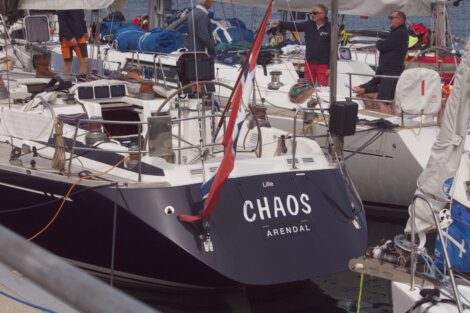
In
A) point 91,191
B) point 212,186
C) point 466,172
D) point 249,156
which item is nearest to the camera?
point 212,186

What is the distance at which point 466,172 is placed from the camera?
25.8ft

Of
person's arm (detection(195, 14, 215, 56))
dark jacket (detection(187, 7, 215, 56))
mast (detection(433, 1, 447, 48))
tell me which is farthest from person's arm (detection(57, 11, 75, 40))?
mast (detection(433, 1, 447, 48))

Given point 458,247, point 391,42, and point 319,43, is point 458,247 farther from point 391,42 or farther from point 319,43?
point 319,43

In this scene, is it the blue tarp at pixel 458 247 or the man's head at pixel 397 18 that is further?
the man's head at pixel 397 18

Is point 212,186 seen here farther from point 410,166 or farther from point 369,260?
point 410,166

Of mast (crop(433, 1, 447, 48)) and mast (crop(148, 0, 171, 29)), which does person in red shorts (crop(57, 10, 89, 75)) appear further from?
mast (crop(433, 1, 447, 48))

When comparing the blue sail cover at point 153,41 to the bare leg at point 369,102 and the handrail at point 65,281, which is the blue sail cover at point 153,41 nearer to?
the bare leg at point 369,102

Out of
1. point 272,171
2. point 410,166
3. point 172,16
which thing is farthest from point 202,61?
point 172,16

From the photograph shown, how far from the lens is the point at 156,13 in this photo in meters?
15.4

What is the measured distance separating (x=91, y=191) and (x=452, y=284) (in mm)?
3201

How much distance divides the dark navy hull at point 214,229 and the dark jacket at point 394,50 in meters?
4.49

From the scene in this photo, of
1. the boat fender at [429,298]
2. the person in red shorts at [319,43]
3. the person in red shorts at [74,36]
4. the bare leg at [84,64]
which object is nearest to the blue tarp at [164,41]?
the person in red shorts at [319,43]

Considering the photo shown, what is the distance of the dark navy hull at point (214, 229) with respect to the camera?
22.8ft

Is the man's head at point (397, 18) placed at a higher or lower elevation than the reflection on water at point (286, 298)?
higher
